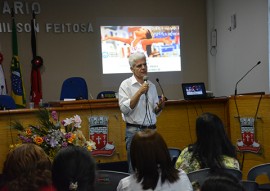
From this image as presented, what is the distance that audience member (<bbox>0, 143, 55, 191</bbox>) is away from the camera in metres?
1.53

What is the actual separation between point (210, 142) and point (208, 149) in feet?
0.16

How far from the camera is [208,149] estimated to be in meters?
2.17

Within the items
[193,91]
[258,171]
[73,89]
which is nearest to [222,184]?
[258,171]

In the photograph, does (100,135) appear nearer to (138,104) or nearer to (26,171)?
(138,104)

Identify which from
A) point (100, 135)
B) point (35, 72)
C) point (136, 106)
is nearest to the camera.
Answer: point (136, 106)

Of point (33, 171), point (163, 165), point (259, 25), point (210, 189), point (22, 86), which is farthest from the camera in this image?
point (22, 86)

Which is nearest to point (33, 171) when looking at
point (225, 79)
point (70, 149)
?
point (70, 149)

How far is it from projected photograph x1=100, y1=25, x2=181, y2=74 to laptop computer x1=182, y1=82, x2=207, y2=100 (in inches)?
95.9

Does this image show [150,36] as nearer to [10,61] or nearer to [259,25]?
[259,25]

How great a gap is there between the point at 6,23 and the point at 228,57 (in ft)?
12.5

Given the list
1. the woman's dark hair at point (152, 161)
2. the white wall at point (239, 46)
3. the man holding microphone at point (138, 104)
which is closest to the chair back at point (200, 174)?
the woman's dark hair at point (152, 161)

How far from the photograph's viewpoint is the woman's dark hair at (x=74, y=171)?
5.20 feet

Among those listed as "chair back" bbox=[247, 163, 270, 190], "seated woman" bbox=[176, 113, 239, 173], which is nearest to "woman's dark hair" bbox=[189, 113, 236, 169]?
"seated woman" bbox=[176, 113, 239, 173]

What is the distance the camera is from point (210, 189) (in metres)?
1.30
